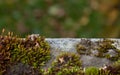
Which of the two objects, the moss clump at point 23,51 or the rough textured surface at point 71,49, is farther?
the rough textured surface at point 71,49

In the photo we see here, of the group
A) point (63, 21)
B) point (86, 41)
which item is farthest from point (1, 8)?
point (86, 41)

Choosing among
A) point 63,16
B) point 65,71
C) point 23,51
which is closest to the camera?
point 65,71

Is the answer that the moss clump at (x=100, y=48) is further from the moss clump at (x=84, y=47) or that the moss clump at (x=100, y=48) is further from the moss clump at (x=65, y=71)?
the moss clump at (x=65, y=71)

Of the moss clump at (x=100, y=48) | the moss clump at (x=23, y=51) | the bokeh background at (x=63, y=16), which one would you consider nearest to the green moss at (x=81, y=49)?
the moss clump at (x=100, y=48)

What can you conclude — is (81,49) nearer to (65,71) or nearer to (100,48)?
(100,48)

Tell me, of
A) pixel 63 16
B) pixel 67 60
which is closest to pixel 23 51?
pixel 67 60

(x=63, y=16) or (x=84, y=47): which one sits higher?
(x=63, y=16)
